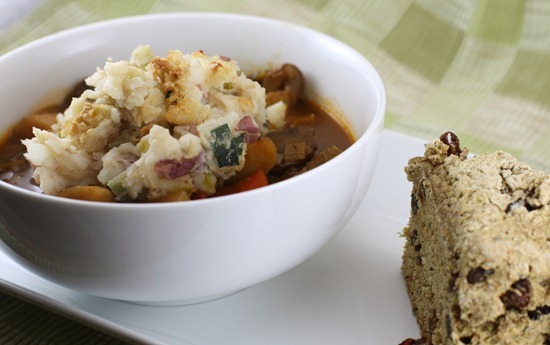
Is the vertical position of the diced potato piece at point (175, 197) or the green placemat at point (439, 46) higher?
the diced potato piece at point (175, 197)

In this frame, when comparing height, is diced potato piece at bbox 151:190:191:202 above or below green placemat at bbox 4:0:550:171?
above

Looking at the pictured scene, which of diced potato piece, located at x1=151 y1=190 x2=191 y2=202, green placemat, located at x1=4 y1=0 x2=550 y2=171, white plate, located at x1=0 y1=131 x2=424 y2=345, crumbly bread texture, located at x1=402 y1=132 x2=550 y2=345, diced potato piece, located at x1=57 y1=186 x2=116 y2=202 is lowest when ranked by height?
green placemat, located at x1=4 y1=0 x2=550 y2=171

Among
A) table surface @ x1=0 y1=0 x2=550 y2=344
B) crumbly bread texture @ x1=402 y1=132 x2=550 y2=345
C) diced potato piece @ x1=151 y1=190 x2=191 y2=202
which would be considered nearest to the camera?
crumbly bread texture @ x1=402 y1=132 x2=550 y2=345

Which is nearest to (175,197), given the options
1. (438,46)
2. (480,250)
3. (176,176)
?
(176,176)

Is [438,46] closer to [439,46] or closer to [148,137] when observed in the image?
[439,46]

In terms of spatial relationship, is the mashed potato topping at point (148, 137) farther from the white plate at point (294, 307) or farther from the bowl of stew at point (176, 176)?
the white plate at point (294, 307)

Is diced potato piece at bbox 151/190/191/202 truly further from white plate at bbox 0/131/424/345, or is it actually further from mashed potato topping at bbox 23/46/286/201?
white plate at bbox 0/131/424/345

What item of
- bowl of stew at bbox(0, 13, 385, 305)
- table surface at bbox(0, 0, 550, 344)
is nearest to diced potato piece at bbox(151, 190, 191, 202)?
bowl of stew at bbox(0, 13, 385, 305)

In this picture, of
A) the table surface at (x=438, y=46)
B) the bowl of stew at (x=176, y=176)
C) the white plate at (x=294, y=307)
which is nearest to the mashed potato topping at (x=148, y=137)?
the bowl of stew at (x=176, y=176)
